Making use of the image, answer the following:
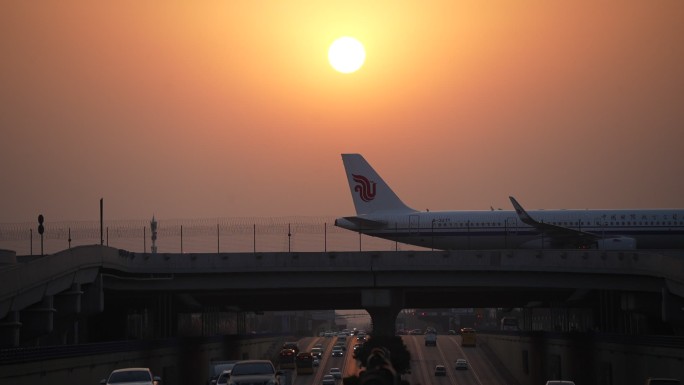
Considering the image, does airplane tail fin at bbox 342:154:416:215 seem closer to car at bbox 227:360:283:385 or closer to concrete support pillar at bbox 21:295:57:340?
concrete support pillar at bbox 21:295:57:340

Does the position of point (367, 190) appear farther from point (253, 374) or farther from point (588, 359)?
point (253, 374)

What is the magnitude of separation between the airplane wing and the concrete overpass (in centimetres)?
696

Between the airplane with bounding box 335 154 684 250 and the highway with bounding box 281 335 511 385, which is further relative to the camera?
the highway with bounding box 281 335 511 385

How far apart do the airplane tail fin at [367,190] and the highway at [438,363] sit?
14908 millimetres

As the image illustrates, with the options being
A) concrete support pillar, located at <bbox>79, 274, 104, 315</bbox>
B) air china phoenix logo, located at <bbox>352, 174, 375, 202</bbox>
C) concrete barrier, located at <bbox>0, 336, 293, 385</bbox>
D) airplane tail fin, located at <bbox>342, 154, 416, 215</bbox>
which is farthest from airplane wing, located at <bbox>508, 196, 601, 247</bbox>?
concrete support pillar, located at <bbox>79, 274, 104, 315</bbox>

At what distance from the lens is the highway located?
118 metres

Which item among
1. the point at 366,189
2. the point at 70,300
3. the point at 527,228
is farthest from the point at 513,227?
the point at 70,300

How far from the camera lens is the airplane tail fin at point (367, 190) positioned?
367 feet

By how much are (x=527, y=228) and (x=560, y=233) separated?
9.93 ft

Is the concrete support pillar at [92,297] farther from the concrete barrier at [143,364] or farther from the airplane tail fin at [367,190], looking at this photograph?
the airplane tail fin at [367,190]

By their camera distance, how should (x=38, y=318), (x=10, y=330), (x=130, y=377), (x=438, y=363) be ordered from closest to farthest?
(x=130, y=377) → (x=10, y=330) → (x=38, y=318) → (x=438, y=363)

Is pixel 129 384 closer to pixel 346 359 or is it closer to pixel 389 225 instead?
pixel 389 225

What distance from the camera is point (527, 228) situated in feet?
344

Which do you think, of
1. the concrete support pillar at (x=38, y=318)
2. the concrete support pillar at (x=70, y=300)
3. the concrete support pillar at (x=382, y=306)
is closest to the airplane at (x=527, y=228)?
the concrete support pillar at (x=382, y=306)
